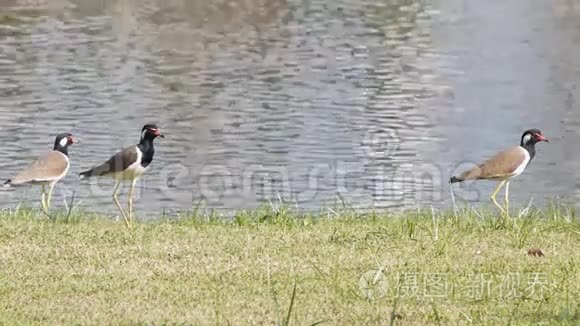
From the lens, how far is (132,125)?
18047 millimetres

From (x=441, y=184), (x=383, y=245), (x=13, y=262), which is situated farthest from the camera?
(x=441, y=184)

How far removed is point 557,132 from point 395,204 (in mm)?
5607

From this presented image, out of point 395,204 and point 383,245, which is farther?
point 395,204

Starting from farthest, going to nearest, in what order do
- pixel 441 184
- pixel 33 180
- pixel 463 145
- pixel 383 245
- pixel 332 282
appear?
1. pixel 463 145
2. pixel 441 184
3. pixel 33 180
4. pixel 383 245
5. pixel 332 282

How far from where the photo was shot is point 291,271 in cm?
757

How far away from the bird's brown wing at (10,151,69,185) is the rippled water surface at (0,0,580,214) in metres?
2.02

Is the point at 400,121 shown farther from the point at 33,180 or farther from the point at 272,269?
the point at 272,269

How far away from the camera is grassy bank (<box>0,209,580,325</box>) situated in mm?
6566

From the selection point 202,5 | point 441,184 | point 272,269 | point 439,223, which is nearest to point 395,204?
point 441,184
